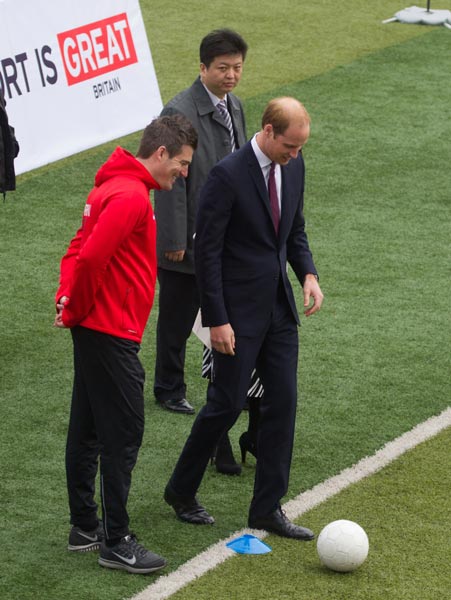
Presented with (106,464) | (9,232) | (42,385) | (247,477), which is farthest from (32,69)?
(106,464)

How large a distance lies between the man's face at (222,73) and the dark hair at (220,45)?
0.02 metres

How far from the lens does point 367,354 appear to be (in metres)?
8.09

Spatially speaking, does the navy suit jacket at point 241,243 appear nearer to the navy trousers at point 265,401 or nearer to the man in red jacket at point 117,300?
the navy trousers at point 265,401

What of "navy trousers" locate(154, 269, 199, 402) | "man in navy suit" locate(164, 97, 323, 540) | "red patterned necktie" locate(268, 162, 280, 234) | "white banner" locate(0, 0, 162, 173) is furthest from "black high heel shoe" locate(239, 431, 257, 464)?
"white banner" locate(0, 0, 162, 173)

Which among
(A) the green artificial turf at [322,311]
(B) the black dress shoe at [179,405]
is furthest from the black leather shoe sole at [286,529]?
(B) the black dress shoe at [179,405]

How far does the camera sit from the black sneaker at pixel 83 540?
573cm

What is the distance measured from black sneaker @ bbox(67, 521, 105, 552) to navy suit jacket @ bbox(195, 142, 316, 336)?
1.12 metres

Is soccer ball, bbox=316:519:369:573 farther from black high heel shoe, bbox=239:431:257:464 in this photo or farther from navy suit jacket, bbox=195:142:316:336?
black high heel shoe, bbox=239:431:257:464

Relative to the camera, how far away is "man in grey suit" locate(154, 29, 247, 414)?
675 centimetres

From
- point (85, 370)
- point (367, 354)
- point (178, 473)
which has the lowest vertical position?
point (367, 354)

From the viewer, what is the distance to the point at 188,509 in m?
6.04

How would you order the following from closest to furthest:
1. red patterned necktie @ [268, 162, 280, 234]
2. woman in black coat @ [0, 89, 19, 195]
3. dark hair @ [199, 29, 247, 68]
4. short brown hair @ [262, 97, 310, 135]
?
short brown hair @ [262, 97, 310, 135]
red patterned necktie @ [268, 162, 280, 234]
dark hair @ [199, 29, 247, 68]
woman in black coat @ [0, 89, 19, 195]

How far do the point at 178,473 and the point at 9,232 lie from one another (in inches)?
183

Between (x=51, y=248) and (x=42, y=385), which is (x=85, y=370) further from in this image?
(x=51, y=248)
